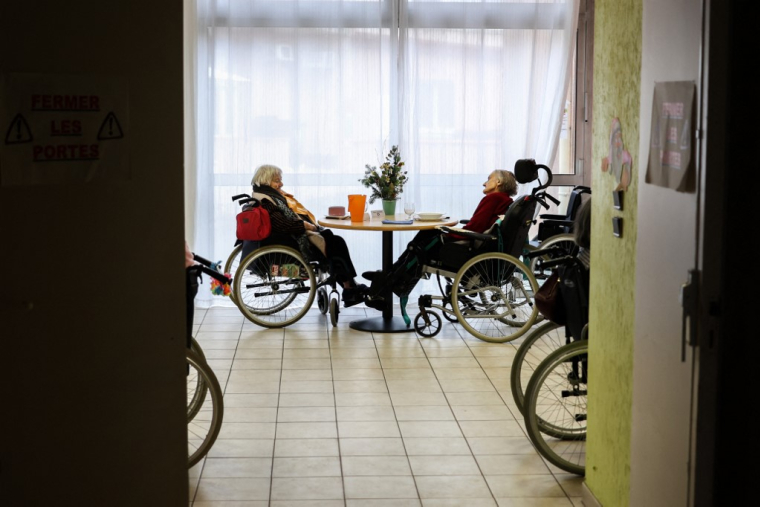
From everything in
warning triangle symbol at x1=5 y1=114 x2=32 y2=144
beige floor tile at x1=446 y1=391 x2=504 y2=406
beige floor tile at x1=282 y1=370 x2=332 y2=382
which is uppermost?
warning triangle symbol at x1=5 y1=114 x2=32 y2=144

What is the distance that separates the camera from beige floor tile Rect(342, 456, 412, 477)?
3672 mm

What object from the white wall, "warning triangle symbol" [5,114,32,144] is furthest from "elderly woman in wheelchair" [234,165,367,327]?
"warning triangle symbol" [5,114,32,144]

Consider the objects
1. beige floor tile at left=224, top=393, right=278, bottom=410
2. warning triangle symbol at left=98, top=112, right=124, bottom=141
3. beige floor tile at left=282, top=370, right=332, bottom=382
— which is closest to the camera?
warning triangle symbol at left=98, top=112, right=124, bottom=141

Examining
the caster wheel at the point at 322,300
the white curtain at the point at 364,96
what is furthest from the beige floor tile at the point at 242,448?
the white curtain at the point at 364,96

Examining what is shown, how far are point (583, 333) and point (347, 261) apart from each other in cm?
298

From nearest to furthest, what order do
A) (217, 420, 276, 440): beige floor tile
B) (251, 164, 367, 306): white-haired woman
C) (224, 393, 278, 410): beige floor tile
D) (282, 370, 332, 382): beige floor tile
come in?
(217, 420, 276, 440): beige floor tile
(224, 393, 278, 410): beige floor tile
(282, 370, 332, 382): beige floor tile
(251, 164, 367, 306): white-haired woman

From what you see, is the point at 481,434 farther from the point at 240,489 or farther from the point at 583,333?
the point at 240,489

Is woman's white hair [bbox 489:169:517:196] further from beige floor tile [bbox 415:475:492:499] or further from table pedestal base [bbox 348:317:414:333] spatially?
beige floor tile [bbox 415:475:492:499]

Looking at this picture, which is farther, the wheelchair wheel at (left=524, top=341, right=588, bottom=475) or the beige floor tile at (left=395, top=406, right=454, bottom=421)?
the beige floor tile at (left=395, top=406, right=454, bottom=421)

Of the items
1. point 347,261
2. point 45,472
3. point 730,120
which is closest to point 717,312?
point 730,120

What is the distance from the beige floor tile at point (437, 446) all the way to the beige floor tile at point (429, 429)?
6 cm

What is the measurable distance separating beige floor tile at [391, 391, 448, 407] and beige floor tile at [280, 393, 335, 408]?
325 mm

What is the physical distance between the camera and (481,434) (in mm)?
4137

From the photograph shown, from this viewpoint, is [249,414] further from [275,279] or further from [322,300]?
[322,300]
